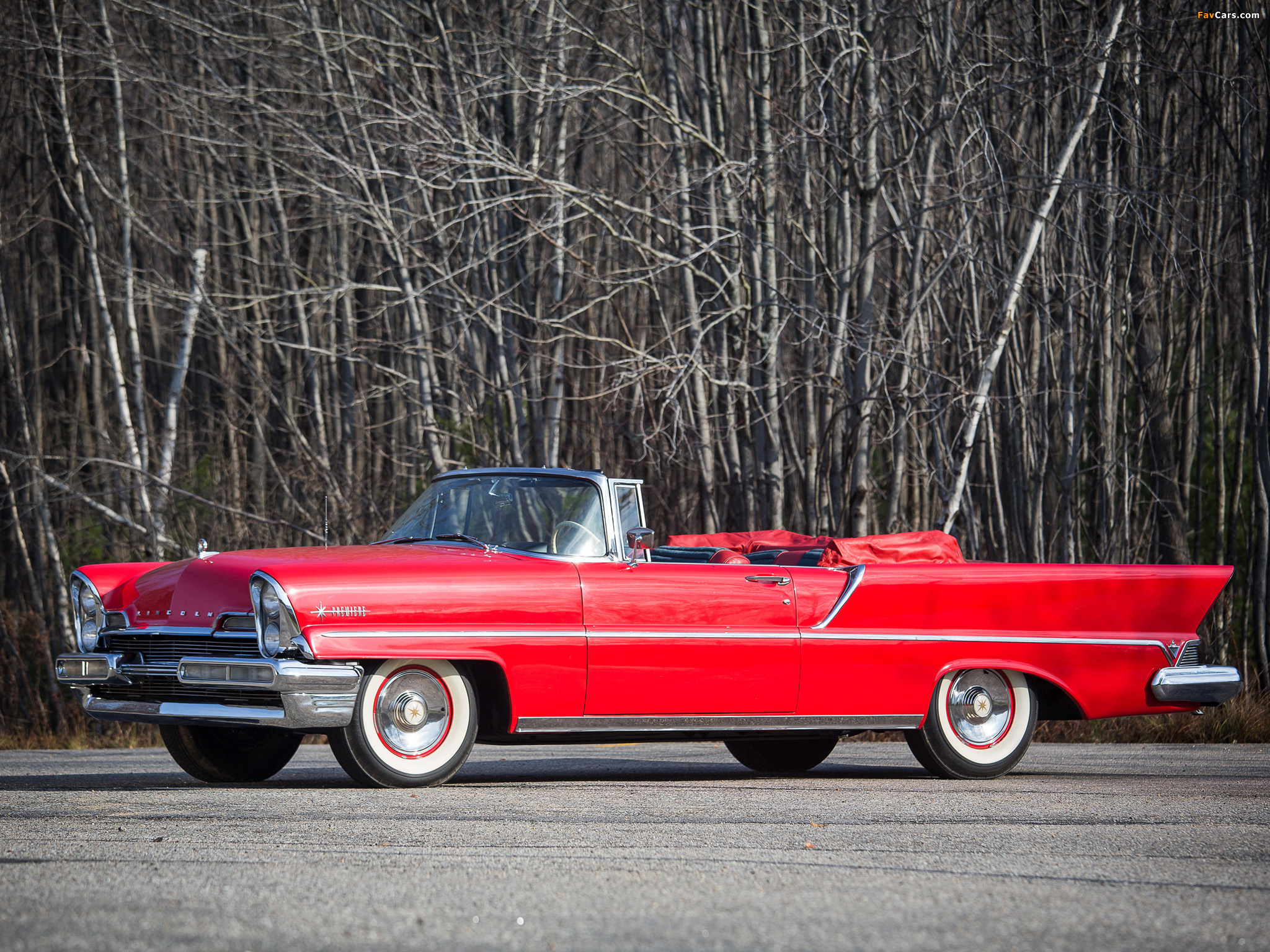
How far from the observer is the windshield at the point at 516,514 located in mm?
7320

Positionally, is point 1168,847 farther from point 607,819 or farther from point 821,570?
point 821,570

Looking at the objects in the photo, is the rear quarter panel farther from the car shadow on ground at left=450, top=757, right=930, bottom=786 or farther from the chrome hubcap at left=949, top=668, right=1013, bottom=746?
the car shadow on ground at left=450, top=757, right=930, bottom=786

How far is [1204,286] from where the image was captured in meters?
13.2

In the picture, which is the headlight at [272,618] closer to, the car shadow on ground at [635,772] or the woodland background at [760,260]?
the car shadow on ground at [635,772]

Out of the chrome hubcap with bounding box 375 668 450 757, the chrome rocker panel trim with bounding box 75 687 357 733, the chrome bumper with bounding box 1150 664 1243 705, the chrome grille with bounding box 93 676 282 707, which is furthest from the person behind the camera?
the chrome bumper with bounding box 1150 664 1243 705

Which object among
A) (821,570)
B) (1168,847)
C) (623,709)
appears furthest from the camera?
(821,570)

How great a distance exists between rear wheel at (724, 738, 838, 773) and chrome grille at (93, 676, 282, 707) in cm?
292

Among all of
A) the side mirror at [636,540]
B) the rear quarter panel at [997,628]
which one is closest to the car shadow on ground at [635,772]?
the rear quarter panel at [997,628]

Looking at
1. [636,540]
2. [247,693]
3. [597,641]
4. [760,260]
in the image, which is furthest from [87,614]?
[760,260]

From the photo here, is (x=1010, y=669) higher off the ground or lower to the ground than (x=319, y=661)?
lower

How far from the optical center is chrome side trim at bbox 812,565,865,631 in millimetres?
7449

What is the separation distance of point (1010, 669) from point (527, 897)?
14.2 feet

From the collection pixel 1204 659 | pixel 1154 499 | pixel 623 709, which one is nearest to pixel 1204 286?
pixel 1154 499

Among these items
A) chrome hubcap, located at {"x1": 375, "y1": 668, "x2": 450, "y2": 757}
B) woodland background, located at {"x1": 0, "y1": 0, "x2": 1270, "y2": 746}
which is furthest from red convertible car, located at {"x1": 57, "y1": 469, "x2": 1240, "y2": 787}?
woodland background, located at {"x1": 0, "y1": 0, "x2": 1270, "y2": 746}
